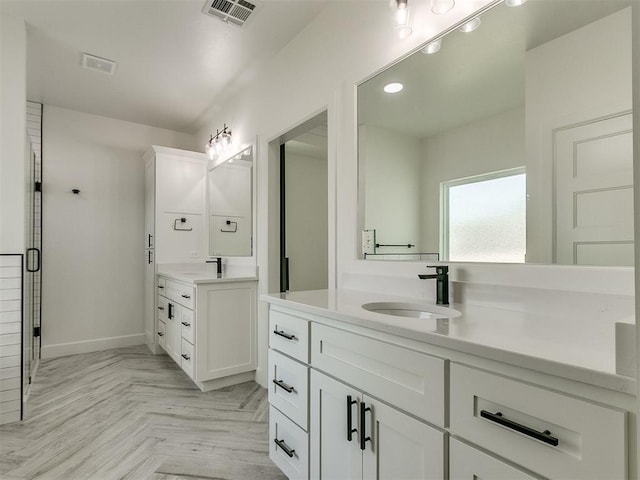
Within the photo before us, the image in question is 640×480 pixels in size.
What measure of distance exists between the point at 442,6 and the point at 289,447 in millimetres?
1951

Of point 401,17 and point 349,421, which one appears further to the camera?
point 401,17

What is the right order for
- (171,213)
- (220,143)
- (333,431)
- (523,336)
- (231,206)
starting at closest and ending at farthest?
(523,336), (333,431), (231,206), (220,143), (171,213)

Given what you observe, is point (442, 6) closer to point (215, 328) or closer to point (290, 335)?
point (290, 335)

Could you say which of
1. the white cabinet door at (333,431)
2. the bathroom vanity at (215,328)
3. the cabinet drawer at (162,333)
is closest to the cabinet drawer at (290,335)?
the white cabinet door at (333,431)

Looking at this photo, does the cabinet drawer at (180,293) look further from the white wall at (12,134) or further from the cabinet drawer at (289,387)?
the cabinet drawer at (289,387)

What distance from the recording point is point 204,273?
11.3ft

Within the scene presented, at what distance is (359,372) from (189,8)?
233 centimetres

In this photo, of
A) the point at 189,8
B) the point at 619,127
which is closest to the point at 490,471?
the point at 619,127

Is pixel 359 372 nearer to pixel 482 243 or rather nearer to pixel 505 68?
pixel 482 243

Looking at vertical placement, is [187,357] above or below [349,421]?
below

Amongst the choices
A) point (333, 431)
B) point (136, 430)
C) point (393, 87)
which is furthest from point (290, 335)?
point (136, 430)

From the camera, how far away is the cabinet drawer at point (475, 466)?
717mm

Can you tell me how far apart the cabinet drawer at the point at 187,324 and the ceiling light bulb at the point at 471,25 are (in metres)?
2.42

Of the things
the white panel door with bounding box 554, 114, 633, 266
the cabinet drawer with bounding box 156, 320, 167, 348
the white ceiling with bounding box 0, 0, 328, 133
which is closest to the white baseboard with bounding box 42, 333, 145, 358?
the cabinet drawer with bounding box 156, 320, 167, 348
